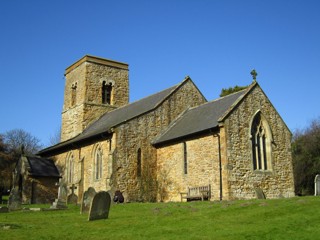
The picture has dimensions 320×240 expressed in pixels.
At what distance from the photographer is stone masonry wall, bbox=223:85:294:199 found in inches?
918

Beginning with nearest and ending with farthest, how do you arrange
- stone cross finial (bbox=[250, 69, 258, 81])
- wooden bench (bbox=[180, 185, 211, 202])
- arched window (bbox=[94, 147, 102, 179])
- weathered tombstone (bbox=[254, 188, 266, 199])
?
weathered tombstone (bbox=[254, 188, 266, 199]), wooden bench (bbox=[180, 185, 211, 202]), stone cross finial (bbox=[250, 69, 258, 81]), arched window (bbox=[94, 147, 102, 179])

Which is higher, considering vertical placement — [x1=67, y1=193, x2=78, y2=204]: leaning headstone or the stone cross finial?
the stone cross finial

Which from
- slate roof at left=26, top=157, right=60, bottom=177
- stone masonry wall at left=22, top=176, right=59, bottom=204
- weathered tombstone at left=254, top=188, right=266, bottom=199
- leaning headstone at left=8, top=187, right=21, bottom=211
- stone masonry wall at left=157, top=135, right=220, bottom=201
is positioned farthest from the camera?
slate roof at left=26, top=157, right=60, bottom=177

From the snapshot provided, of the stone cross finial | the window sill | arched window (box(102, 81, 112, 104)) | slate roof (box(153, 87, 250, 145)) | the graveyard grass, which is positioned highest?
arched window (box(102, 81, 112, 104))

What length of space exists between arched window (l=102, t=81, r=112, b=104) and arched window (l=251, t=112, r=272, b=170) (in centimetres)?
1875

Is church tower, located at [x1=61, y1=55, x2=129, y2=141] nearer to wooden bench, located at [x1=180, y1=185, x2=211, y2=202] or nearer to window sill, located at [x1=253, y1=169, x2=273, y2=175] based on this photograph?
wooden bench, located at [x1=180, y1=185, x2=211, y2=202]

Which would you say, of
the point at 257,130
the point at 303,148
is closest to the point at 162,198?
the point at 257,130

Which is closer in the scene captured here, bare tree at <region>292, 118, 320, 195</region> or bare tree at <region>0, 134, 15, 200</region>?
bare tree at <region>292, 118, 320, 195</region>

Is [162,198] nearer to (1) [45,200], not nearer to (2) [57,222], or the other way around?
(1) [45,200]

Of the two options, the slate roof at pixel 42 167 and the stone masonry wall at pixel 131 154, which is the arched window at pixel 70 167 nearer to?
the slate roof at pixel 42 167

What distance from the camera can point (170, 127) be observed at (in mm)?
29891

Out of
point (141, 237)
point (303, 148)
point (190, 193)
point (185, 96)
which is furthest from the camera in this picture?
point (303, 148)

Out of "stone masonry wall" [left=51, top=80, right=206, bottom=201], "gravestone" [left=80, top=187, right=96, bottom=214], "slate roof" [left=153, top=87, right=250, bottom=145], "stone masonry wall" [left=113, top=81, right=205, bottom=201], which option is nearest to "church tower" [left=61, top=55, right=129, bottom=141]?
"stone masonry wall" [left=51, top=80, right=206, bottom=201]

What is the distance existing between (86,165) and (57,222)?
52.3 ft
